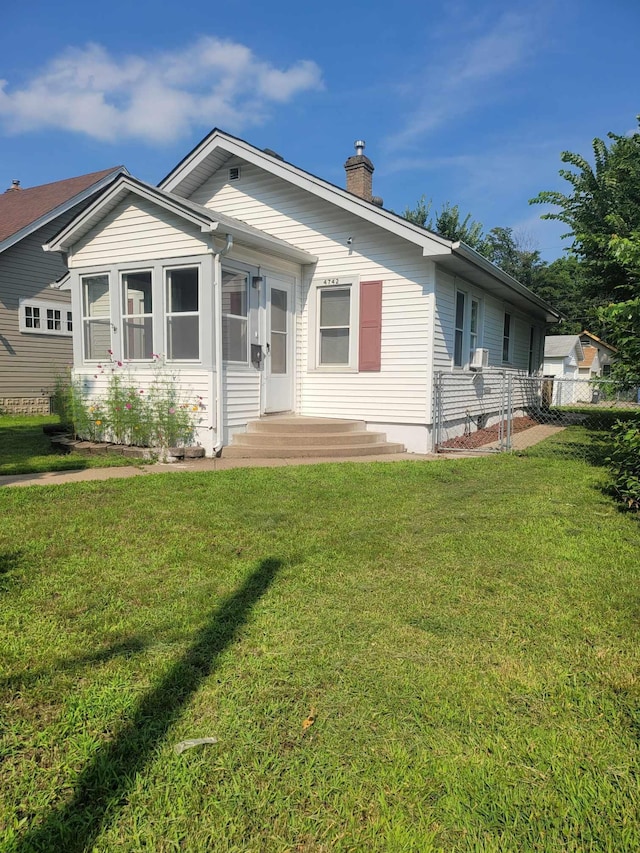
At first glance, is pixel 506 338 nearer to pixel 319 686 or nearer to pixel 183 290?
pixel 183 290

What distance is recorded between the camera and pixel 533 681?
2.33m

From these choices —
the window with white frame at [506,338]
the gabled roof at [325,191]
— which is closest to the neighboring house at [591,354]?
the window with white frame at [506,338]

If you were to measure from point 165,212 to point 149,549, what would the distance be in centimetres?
584

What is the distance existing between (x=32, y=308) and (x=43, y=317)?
379 millimetres

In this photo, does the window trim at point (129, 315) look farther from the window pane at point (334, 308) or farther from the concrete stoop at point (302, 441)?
the window pane at point (334, 308)

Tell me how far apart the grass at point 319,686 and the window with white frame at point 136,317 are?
15.0ft

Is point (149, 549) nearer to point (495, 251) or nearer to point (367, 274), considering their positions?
point (367, 274)

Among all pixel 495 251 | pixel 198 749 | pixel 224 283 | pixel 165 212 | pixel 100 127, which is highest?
pixel 495 251

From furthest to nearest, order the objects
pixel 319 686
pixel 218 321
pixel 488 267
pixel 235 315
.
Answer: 1. pixel 488 267
2. pixel 235 315
3. pixel 218 321
4. pixel 319 686

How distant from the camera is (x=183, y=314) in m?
8.05

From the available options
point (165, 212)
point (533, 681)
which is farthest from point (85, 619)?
point (165, 212)

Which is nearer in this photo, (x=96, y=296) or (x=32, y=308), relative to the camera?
(x=96, y=296)

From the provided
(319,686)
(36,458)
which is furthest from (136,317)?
(319,686)

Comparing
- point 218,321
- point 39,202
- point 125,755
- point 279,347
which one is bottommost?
point 125,755
